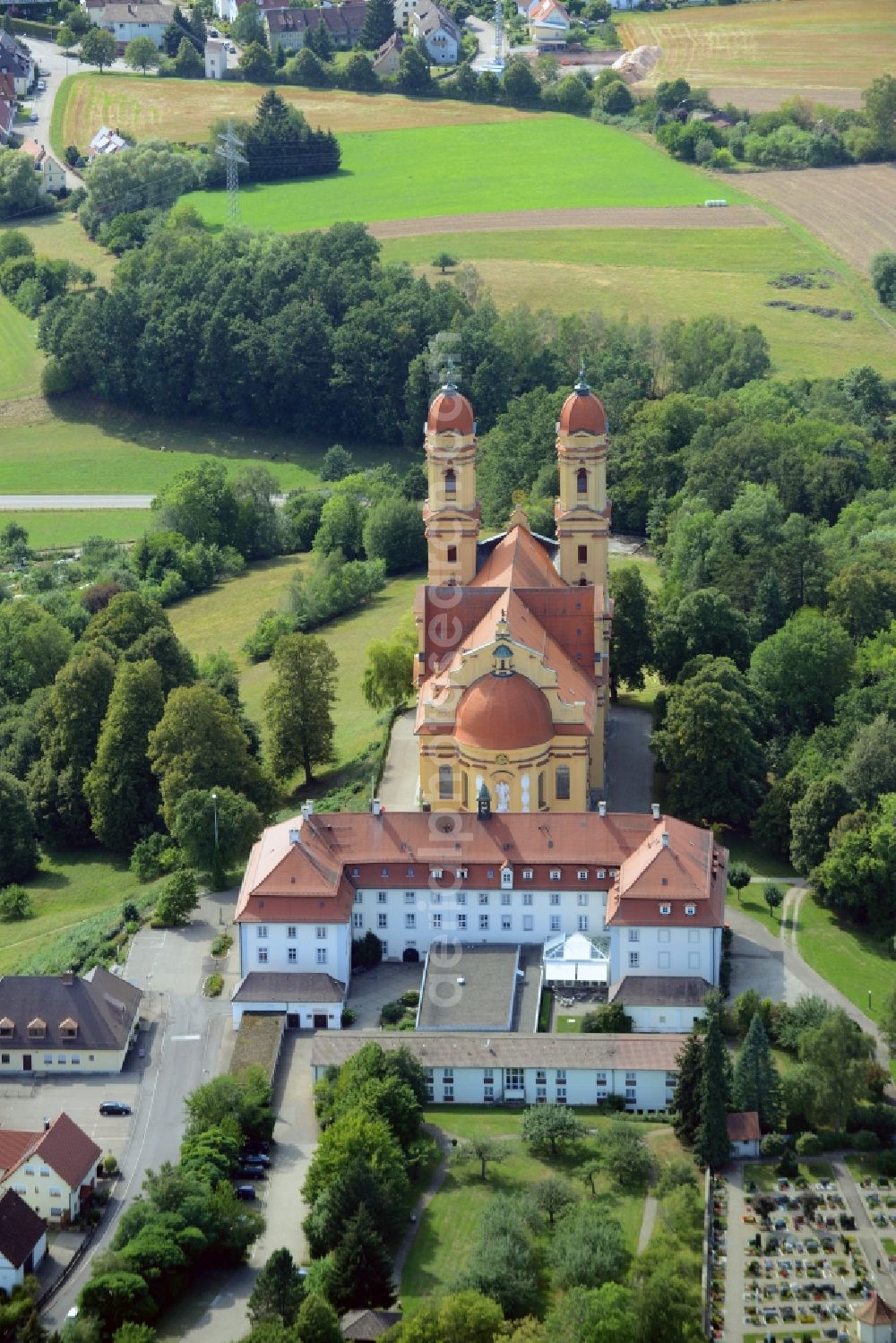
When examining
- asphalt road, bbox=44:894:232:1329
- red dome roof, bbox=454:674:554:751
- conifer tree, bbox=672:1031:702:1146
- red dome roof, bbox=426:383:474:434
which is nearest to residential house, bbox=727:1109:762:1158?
conifer tree, bbox=672:1031:702:1146

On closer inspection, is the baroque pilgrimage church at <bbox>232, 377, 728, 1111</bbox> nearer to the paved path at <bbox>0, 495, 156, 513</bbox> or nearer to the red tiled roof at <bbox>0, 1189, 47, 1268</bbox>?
the red tiled roof at <bbox>0, 1189, 47, 1268</bbox>

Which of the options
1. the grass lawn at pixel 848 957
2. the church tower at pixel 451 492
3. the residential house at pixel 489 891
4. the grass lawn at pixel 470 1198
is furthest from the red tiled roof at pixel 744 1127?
the church tower at pixel 451 492

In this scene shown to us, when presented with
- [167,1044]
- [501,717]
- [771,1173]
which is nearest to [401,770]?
[501,717]

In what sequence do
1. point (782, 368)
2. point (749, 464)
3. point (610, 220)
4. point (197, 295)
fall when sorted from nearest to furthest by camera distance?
point (749, 464), point (782, 368), point (197, 295), point (610, 220)

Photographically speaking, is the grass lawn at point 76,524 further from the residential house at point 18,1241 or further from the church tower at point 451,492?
the residential house at point 18,1241

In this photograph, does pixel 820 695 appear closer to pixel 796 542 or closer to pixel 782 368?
pixel 796 542

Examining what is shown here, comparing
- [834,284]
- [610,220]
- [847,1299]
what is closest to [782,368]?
[834,284]
